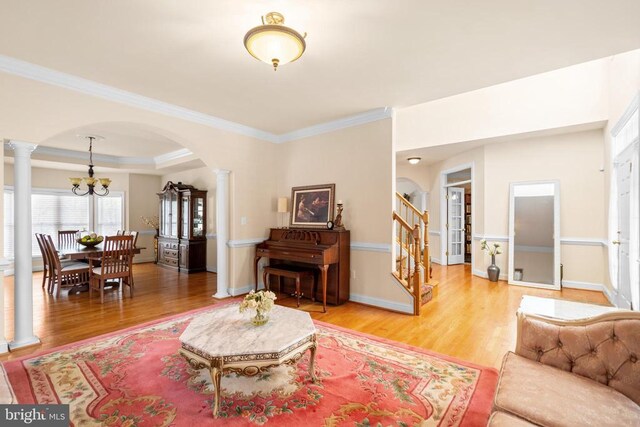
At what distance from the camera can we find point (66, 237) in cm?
627

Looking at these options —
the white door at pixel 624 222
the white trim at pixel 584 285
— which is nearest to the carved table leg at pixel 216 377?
the white door at pixel 624 222

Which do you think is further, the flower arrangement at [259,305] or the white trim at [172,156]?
the white trim at [172,156]

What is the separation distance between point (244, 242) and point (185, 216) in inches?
109

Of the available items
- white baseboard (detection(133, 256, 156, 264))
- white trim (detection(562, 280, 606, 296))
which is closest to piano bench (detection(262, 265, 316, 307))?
white trim (detection(562, 280, 606, 296))

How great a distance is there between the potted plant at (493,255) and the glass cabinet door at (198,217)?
6426 millimetres

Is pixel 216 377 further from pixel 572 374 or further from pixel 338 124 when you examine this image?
pixel 338 124

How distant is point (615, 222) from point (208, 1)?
577 cm

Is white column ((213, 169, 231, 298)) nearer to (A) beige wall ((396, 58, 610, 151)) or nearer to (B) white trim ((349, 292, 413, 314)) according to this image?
(B) white trim ((349, 292, 413, 314))

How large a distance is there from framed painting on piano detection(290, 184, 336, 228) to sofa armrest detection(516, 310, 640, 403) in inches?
123

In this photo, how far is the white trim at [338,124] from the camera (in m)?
4.16

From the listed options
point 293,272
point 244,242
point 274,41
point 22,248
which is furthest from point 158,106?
point 293,272

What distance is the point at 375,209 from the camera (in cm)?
→ 428

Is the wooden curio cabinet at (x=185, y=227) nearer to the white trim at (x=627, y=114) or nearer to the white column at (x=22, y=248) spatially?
the white column at (x=22, y=248)

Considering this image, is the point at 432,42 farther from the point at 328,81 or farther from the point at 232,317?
the point at 232,317
